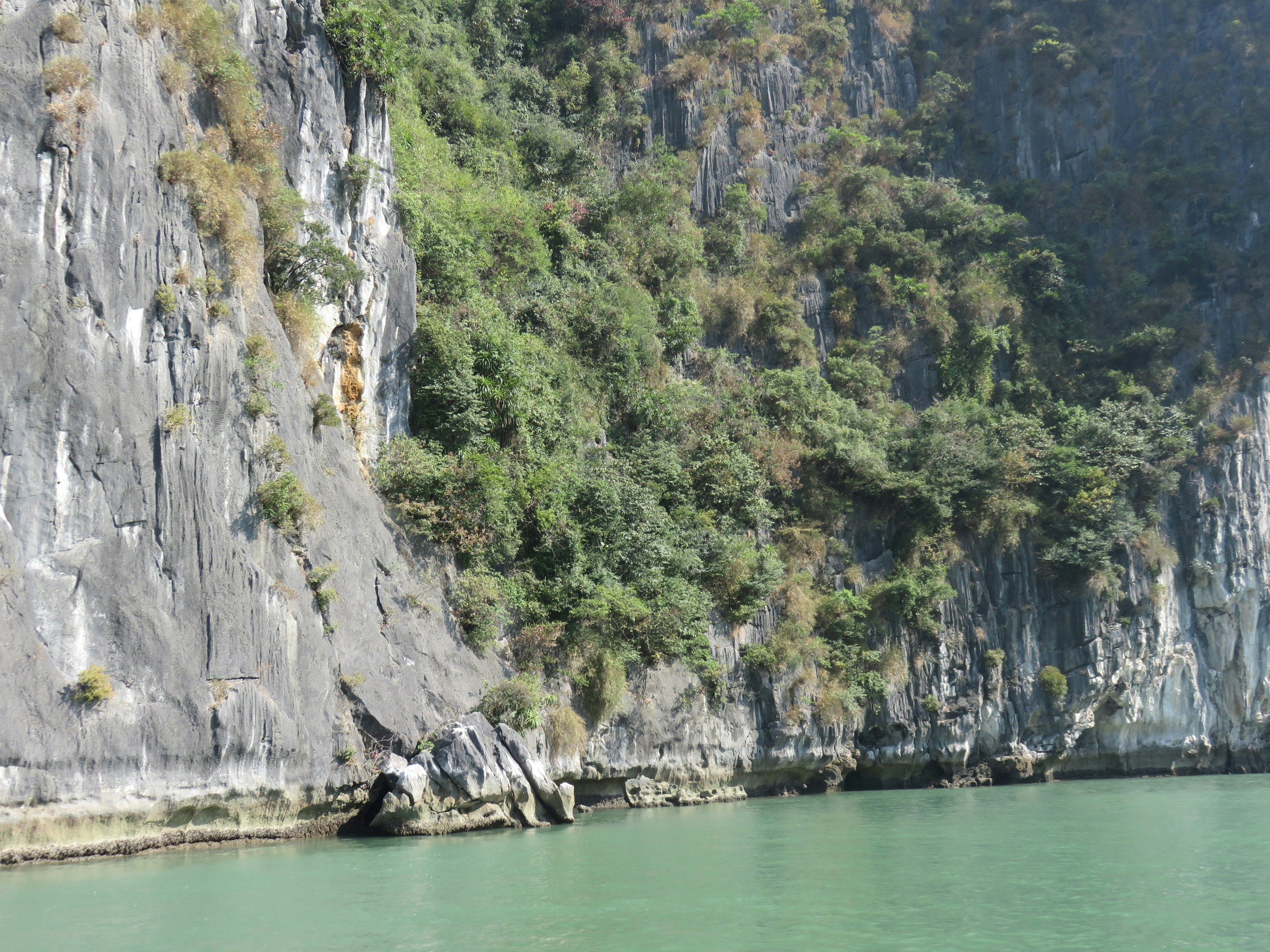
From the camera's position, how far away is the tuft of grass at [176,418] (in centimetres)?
1366

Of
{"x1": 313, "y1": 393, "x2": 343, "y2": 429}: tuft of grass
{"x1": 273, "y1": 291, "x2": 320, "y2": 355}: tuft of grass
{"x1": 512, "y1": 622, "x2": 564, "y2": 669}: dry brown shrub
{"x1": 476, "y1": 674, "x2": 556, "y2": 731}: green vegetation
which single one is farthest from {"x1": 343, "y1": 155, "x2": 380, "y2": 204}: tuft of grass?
{"x1": 476, "y1": 674, "x2": 556, "y2": 731}: green vegetation

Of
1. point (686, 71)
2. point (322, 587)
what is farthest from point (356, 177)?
point (686, 71)

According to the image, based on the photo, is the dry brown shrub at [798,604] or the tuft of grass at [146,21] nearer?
the tuft of grass at [146,21]

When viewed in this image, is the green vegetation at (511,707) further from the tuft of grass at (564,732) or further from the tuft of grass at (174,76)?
the tuft of grass at (174,76)

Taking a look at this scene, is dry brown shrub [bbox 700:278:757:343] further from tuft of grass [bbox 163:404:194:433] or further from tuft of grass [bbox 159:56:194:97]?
tuft of grass [bbox 163:404:194:433]

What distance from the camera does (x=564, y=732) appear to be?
19234 mm

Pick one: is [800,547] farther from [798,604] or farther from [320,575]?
[320,575]

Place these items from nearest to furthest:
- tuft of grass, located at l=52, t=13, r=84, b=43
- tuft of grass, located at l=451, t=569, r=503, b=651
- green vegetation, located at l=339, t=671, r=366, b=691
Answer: tuft of grass, located at l=52, t=13, r=84, b=43 → green vegetation, located at l=339, t=671, r=366, b=691 → tuft of grass, located at l=451, t=569, r=503, b=651

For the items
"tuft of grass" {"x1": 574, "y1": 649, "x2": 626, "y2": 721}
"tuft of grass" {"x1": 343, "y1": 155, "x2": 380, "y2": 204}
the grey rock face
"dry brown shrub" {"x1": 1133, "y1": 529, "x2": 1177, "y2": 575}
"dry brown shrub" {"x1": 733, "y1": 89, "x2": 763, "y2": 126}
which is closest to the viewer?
the grey rock face

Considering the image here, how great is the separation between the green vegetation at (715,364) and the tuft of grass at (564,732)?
2.90 feet

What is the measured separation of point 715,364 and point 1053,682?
42.8 feet

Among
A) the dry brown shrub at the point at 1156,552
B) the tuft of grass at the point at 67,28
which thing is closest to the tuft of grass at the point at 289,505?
the tuft of grass at the point at 67,28

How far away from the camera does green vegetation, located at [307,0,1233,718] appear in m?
20.5

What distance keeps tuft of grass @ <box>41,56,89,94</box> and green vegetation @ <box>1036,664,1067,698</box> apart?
85.6 ft
